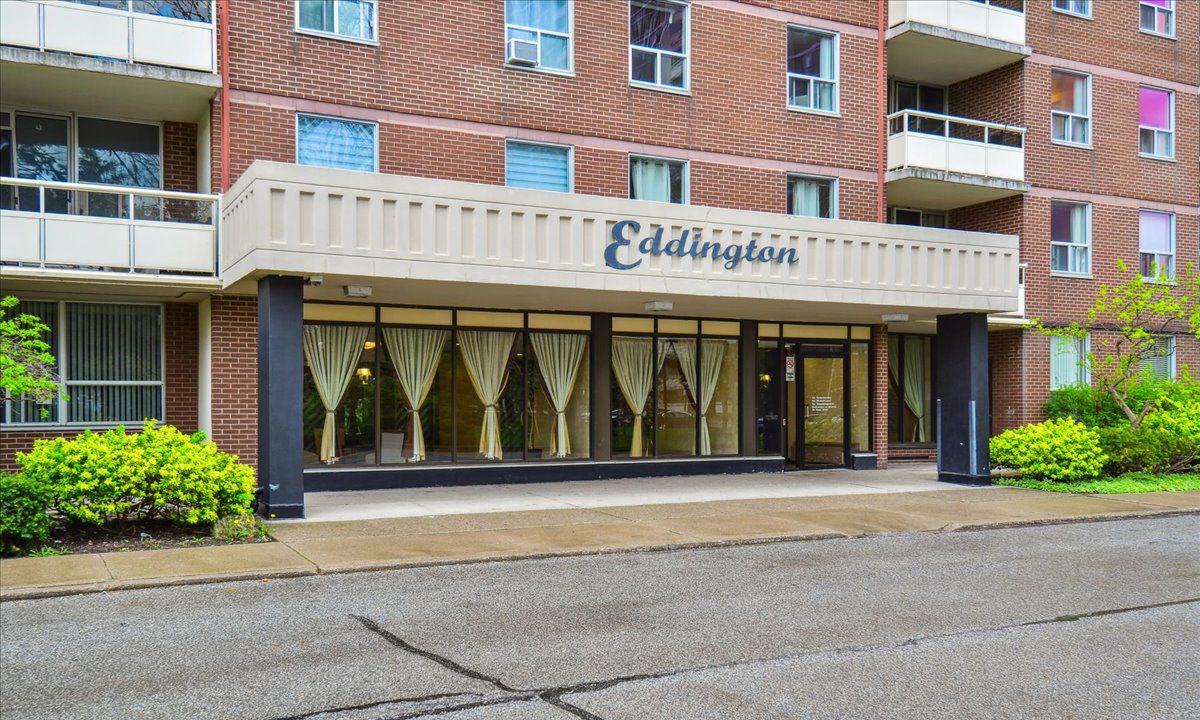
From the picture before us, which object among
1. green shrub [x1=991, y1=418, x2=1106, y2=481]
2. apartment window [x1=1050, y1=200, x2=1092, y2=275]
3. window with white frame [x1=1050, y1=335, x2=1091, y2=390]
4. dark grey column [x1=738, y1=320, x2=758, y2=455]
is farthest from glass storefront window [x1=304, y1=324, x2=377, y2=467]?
apartment window [x1=1050, y1=200, x2=1092, y2=275]

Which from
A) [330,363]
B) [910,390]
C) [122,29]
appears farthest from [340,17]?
[910,390]

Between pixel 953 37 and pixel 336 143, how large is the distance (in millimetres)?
13075

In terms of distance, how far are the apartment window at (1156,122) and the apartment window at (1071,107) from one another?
1.74 meters

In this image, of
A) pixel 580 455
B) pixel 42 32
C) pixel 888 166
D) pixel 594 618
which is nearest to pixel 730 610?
pixel 594 618

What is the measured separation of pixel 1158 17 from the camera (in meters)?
25.2

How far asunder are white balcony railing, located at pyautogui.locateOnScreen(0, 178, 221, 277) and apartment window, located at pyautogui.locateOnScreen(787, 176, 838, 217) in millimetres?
10892

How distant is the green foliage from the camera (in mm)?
10914

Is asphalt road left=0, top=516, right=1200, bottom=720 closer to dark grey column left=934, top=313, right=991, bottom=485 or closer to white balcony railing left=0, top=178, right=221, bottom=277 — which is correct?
dark grey column left=934, top=313, right=991, bottom=485

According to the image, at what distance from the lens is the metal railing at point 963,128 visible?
862 inches

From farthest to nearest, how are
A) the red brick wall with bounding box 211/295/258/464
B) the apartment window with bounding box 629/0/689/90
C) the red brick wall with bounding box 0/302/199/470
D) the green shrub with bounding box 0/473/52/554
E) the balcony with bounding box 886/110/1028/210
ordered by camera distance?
the balcony with bounding box 886/110/1028/210 < the apartment window with bounding box 629/0/689/90 < the red brick wall with bounding box 0/302/199/470 < the red brick wall with bounding box 211/295/258/464 < the green shrub with bounding box 0/473/52/554

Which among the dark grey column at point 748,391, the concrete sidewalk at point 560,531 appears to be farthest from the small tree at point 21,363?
the dark grey column at point 748,391

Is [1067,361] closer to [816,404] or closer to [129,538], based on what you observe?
[816,404]

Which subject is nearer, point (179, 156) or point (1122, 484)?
point (179, 156)

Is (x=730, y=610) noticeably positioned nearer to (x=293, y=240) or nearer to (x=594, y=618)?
(x=594, y=618)
